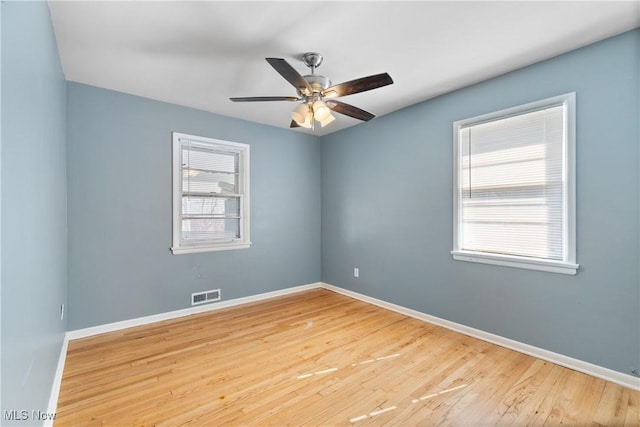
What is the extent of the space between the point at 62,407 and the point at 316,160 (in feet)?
13.2

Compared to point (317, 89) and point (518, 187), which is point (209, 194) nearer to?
point (317, 89)

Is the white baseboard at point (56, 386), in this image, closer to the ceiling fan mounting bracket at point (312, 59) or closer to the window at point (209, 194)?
the window at point (209, 194)

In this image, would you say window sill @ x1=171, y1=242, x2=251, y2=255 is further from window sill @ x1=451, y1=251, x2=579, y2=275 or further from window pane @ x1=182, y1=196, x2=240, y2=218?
window sill @ x1=451, y1=251, x2=579, y2=275

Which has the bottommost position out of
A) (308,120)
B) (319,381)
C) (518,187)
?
(319,381)

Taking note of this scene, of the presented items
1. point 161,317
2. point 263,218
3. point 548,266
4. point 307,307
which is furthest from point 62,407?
point 548,266

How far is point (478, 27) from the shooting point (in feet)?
6.77

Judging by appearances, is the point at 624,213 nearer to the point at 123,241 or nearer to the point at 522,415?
the point at 522,415

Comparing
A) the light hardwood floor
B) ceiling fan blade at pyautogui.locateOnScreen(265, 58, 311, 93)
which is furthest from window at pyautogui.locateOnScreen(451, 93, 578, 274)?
ceiling fan blade at pyautogui.locateOnScreen(265, 58, 311, 93)

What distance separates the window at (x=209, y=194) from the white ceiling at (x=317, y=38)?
88cm

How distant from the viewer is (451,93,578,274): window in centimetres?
238

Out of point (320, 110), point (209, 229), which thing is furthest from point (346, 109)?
point (209, 229)

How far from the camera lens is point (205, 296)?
3.70m

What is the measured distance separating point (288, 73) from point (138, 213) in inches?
95.8

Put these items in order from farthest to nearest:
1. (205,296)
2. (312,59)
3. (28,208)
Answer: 1. (205,296)
2. (312,59)
3. (28,208)
